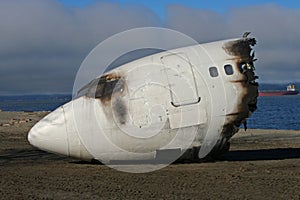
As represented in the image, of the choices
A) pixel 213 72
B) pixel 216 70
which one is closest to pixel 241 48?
pixel 216 70

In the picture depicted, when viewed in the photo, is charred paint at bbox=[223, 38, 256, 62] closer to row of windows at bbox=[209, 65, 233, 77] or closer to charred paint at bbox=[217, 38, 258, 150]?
charred paint at bbox=[217, 38, 258, 150]

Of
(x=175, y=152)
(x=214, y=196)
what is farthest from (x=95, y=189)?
(x=175, y=152)

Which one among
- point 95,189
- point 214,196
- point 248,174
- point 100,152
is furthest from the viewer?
point 100,152

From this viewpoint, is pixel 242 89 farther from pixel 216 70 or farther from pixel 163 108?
pixel 163 108

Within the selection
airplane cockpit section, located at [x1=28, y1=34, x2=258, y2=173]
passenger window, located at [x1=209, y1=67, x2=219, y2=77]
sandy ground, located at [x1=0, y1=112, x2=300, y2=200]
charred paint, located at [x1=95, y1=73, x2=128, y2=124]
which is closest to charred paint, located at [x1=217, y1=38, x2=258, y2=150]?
airplane cockpit section, located at [x1=28, y1=34, x2=258, y2=173]

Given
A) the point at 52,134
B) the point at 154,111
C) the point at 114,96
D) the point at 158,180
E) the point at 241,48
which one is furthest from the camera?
the point at 241,48

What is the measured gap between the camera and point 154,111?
17.1 meters

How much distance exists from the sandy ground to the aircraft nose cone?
813 millimetres

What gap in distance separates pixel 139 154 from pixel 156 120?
1482mm

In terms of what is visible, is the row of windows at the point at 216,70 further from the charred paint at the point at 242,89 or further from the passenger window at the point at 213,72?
the charred paint at the point at 242,89

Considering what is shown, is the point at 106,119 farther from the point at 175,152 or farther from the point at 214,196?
the point at 214,196

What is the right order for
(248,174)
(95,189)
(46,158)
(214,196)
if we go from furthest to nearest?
(46,158), (248,174), (95,189), (214,196)

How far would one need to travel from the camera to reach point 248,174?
1641 cm

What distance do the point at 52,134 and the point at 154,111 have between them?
3.70 metres
